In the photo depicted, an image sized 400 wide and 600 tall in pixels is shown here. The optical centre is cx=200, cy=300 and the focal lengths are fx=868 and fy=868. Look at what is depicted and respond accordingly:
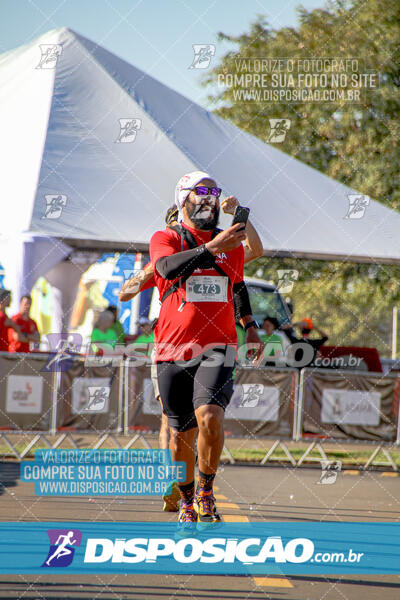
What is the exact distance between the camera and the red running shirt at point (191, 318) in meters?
4.99

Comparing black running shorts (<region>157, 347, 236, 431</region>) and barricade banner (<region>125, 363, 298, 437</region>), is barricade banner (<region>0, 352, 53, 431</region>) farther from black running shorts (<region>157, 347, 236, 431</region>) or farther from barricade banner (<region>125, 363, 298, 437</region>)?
black running shorts (<region>157, 347, 236, 431</region>)

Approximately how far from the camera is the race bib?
16.5ft

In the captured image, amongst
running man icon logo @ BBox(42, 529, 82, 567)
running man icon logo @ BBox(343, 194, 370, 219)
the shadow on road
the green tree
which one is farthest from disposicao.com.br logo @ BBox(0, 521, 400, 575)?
the green tree

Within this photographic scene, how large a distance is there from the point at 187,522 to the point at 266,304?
40.1ft

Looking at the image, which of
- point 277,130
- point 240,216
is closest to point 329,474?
point 240,216

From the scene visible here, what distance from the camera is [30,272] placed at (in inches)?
485

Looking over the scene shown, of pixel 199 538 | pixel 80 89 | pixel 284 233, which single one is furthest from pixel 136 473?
pixel 80 89

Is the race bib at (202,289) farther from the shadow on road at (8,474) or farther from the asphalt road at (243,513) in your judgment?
the shadow on road at (8,474)

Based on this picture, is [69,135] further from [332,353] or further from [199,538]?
[199,538]

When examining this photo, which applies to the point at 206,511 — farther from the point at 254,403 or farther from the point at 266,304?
the point at 266,304

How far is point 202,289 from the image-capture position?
5027 millimetres

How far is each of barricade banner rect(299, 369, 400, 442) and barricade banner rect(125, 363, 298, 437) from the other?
0.20 meters

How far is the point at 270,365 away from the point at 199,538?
6745 mm

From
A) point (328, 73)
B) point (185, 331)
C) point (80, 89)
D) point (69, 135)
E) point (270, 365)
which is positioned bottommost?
point (270, 365)
